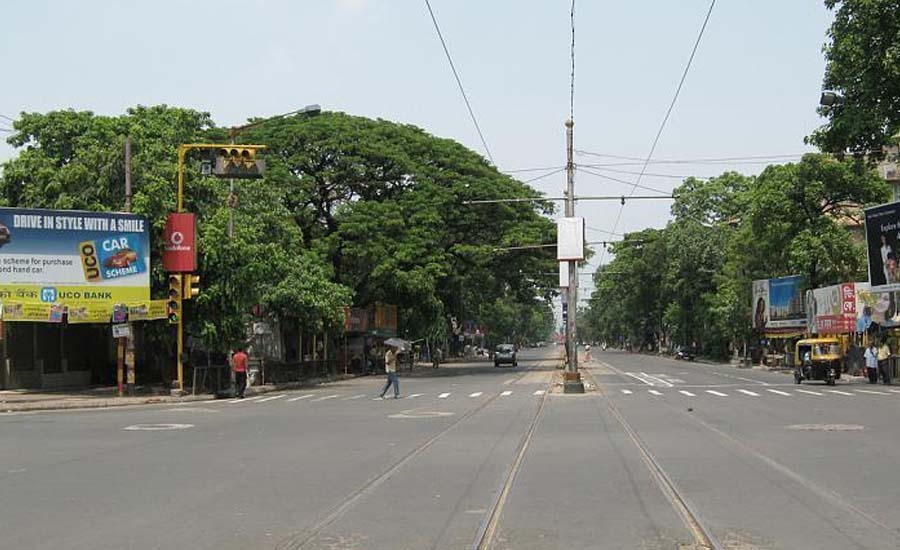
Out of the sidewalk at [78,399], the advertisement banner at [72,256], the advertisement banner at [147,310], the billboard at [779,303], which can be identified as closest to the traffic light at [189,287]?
the advertisement banner at [147,310]

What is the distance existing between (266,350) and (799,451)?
3558cm

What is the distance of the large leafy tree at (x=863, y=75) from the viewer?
97.6ft

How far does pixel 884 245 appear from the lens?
39.8 m

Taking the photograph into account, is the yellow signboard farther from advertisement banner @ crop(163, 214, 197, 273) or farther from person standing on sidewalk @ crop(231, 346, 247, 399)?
person standing on sidewalk @ crop(231, 346, 247, 399)

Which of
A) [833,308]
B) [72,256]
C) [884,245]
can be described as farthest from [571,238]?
[833,308]

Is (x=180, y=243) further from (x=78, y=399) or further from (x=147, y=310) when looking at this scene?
(x=78, y=399)

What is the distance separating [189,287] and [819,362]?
1005 inches

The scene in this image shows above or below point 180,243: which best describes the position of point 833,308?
below

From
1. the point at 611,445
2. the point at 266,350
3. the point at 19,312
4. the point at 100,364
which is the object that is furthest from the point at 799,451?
the point at 266,350

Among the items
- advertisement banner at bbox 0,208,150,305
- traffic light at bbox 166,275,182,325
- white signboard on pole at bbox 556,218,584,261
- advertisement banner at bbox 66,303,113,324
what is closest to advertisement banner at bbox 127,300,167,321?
advertisement banner at bbox 0,208,150,305

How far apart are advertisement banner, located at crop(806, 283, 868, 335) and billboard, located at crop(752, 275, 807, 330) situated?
94.5 inches

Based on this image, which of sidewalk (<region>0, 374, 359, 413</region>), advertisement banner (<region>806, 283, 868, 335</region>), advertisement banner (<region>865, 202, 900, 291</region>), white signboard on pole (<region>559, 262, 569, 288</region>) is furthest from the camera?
advertisement banner (<region>806, 283, 868, 335</region>)

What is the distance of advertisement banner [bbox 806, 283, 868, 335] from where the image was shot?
166 ft

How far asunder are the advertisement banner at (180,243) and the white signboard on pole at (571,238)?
12759mm
